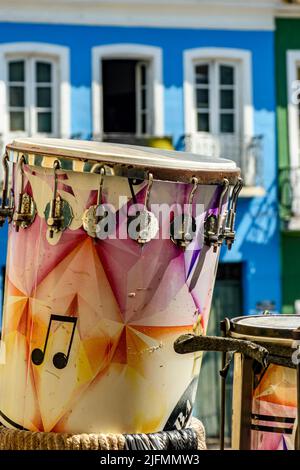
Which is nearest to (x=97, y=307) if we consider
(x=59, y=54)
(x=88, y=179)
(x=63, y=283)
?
(x=63, y=283)

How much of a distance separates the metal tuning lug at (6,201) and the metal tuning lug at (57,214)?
0.28m

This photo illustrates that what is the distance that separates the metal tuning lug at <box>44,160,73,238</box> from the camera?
470cm

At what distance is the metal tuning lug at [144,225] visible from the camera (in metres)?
4.68

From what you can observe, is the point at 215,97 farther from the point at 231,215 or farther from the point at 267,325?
the point at 267,325

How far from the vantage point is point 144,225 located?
15.4 feet

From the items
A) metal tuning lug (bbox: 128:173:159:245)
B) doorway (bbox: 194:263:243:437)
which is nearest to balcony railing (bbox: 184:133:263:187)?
doorway (bbox: 194:263:243:437)

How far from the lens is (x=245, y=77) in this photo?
16516mm

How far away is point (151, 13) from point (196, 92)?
1247 mm

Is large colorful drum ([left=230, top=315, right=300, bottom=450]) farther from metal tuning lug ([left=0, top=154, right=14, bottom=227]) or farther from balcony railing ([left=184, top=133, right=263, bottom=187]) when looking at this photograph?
balcony railing ([left=184, top=133, right=263, bottom=187])

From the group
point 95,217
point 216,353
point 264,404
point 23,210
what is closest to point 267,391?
point 264,404

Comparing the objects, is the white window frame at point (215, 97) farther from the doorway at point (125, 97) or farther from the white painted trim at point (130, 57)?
the doorway at point (125, 97)

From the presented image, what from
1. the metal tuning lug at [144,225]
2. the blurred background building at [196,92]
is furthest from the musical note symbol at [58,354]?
the blurred background building at [196,92]
